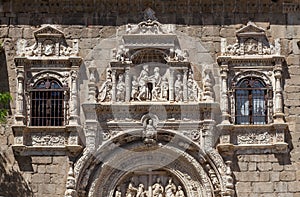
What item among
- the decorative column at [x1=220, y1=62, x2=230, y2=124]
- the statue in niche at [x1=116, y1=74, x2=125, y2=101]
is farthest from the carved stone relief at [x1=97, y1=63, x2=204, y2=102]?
the decorative column at [x1=220, y1=62, x2=230, y2=124]

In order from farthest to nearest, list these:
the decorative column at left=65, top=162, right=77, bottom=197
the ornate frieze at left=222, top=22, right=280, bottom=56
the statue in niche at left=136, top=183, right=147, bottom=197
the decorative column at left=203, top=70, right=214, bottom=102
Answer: the ornate frieze at left=222, top=22, right=280, bottom=56, the decorative column at left=203, top=70, right=214, bottom=102, the statue in niche at left=136, top=183, right=147, bottom=197, the decorative column at left=65, top=162, right=77, bottom=197

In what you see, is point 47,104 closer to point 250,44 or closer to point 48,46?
point 48,46

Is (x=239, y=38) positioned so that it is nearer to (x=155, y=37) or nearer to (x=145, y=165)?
(x=155, y=37)

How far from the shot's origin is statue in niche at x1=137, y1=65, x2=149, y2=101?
1755 cm

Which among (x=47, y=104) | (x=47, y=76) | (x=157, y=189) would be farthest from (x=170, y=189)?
(x=47, y=76)

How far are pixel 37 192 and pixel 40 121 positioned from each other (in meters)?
1.57

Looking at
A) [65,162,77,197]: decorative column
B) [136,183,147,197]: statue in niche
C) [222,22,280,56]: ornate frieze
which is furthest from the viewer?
[222,22,280,56]: ornate frieze

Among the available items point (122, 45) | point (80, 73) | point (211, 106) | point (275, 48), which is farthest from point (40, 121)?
point (275, 48)

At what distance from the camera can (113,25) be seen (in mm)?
18047

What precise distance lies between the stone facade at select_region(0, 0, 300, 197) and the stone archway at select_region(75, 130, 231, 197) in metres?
0.03

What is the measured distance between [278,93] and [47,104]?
5.05m

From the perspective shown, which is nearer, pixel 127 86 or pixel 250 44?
pixel 127 86

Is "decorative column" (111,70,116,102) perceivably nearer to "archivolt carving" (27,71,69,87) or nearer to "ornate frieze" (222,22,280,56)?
"archivolt carving" (27,71,69,87)

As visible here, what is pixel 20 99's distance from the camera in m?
17.5
